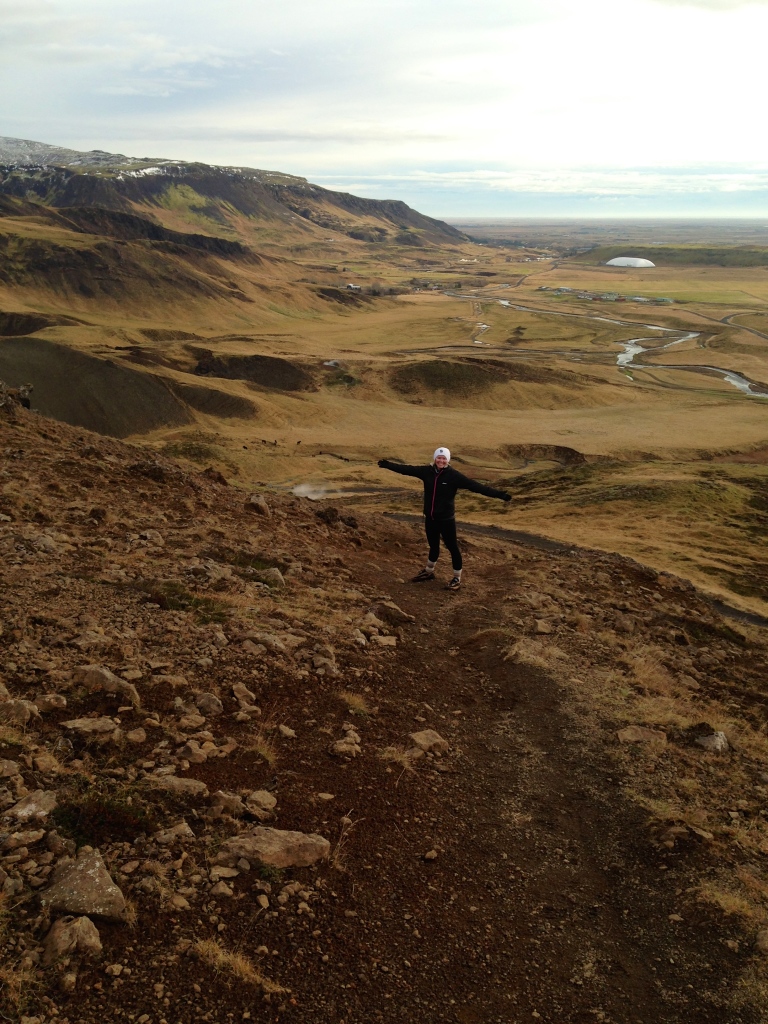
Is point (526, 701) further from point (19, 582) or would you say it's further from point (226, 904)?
point (19, 582)

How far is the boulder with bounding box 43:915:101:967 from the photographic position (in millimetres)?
4133

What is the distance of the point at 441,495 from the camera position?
12.9 metres

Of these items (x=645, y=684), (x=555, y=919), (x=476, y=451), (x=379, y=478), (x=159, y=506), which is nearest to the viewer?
(x=555, y=919)

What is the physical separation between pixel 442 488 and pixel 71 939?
9615 mm

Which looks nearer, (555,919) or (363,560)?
(555,919)

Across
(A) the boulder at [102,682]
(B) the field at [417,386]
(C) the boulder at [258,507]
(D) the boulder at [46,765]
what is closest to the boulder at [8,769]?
(D) the boulder at [46,765]

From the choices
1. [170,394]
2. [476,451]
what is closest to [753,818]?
[476,451]

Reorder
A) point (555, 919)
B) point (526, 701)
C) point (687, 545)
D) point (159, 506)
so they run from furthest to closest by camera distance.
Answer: point (687, 545) → point (159, 506) → point (526, 701) → point (555, 919)

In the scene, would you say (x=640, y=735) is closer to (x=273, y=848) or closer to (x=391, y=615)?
(x=391, y=615)

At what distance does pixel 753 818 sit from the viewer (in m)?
7.05

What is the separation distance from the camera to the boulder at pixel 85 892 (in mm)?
4398

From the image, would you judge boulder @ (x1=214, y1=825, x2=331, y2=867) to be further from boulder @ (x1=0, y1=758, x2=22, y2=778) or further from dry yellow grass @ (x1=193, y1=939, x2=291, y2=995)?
boulder @ (x1=0, y1=758, x2=22, y2=778)

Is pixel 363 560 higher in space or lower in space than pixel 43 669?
lower

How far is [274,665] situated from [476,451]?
156 feet
